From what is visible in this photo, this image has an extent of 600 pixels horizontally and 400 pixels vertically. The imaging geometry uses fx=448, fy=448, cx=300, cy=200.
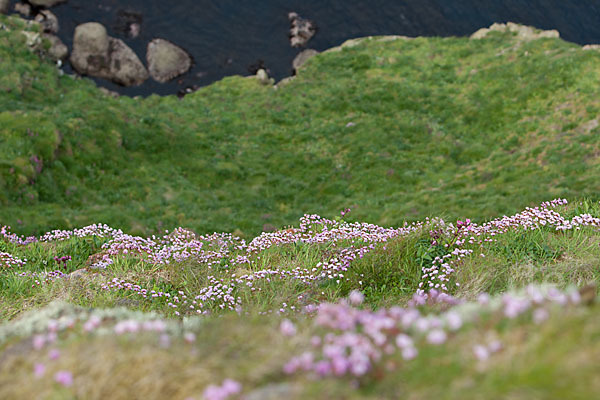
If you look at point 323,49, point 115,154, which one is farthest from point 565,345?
point 323,49

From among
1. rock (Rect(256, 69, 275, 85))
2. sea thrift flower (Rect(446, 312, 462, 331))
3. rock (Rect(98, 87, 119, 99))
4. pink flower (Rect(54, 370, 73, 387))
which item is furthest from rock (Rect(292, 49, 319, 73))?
pink flower (Rect(54, 370, 73, 387))

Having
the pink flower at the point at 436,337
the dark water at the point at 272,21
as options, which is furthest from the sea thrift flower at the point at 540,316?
the dark water at the point at 272,21

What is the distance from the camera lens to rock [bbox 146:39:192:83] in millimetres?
30938

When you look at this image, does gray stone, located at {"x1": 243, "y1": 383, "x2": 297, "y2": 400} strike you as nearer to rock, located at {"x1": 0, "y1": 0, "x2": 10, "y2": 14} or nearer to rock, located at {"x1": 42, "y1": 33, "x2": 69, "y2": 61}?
rock, located at {"x1": 42, "y1": 33, "x2": 69, "y2": 61}

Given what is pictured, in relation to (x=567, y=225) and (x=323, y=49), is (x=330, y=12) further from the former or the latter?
(x=567, y=225)

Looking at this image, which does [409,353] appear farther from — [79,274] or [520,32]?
[520,32]

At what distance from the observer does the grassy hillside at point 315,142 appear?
1666 cm

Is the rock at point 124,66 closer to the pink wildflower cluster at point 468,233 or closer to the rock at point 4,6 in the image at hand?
the rock at point 4,6

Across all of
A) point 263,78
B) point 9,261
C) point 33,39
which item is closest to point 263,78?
point 263,78

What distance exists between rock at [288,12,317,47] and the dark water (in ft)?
1.55

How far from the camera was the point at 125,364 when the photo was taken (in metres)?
2.88

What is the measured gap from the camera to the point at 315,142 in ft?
81.0

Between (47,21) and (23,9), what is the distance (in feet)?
7.24

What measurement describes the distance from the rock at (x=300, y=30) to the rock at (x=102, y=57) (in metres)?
11.8
